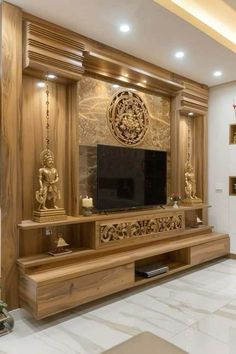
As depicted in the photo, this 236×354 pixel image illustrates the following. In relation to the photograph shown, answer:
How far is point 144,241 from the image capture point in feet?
11.9

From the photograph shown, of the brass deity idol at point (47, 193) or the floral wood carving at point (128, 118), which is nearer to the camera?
the brass deity idol at point (47, 193)

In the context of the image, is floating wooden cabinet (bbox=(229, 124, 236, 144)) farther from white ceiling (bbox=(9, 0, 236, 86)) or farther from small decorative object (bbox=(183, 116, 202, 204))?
white ceiling (bbox=(9, 0, 236, 86))

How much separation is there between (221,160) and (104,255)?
2.71 m

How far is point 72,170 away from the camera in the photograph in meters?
3.22

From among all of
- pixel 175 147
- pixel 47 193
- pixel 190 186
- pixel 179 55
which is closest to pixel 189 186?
pixel 190 186

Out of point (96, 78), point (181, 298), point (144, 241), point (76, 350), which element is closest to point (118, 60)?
point (96, 78)

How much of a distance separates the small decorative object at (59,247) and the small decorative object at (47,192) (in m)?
0.24

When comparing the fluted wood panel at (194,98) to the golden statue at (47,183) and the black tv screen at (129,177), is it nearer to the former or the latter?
the black tv screen at (129,177)

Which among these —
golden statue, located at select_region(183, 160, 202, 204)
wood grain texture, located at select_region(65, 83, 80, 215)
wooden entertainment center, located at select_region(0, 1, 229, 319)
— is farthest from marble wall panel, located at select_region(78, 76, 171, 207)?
golden statue, located at select_region(183, 160, 202, 204)

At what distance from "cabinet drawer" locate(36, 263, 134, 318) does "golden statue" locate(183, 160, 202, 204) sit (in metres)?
1.81

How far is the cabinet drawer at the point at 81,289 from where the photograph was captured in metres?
2.48

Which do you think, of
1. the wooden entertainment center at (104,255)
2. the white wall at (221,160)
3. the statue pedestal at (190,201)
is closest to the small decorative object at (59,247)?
the wooden entertainment center at (104,255)

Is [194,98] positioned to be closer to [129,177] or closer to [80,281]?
[129,177]

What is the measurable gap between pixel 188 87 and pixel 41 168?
2804 mm
